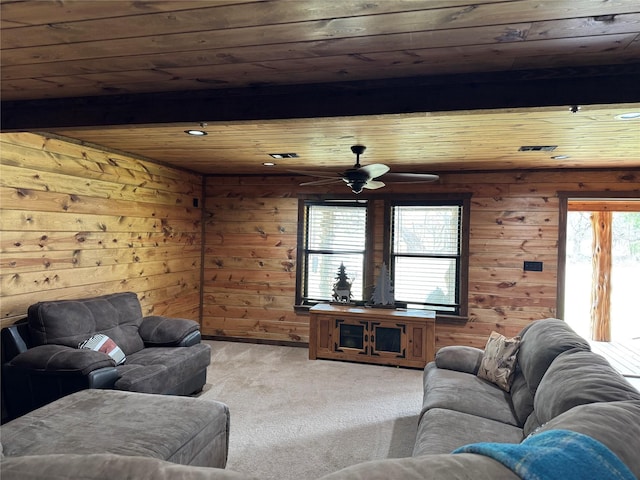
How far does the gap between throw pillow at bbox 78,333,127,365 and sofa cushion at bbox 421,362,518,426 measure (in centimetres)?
243

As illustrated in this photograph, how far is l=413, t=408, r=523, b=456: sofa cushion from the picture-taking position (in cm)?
201

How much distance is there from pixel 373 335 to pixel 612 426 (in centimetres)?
372

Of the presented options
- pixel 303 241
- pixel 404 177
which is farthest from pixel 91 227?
pixel 404 177

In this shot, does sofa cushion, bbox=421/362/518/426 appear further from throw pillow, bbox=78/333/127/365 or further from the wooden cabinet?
throw pillow, bbox=78/333/127/365

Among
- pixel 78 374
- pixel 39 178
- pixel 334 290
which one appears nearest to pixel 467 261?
pixel 334 290

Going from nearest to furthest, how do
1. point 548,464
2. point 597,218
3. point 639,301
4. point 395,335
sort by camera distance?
point 548,464
point 395,335
point 597,218
point 639,301

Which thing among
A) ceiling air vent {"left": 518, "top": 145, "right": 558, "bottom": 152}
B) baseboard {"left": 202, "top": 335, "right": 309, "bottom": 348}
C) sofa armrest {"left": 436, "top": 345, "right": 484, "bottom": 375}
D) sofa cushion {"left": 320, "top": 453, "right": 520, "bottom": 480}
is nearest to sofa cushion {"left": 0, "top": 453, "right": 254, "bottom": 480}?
sofa cushion {"left": 320, "top": 453, "right": 520, "bottom": 480}

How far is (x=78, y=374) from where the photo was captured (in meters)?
2.77

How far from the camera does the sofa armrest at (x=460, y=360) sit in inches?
127

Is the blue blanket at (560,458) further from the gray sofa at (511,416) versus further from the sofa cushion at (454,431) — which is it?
the sofa cushion at (454,431)

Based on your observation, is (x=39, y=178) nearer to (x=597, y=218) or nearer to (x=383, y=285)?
(x=383, y=285)

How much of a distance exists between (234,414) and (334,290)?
236 cm

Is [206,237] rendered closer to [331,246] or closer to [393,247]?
[331,246]

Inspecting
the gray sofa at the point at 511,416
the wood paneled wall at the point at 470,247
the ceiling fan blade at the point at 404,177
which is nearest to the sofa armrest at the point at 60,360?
the gray sofa at the point at 511,416
